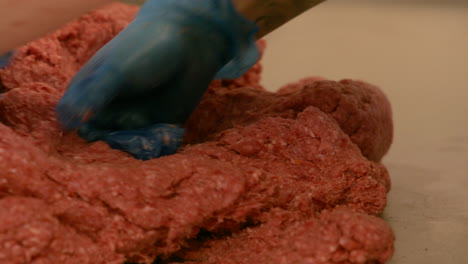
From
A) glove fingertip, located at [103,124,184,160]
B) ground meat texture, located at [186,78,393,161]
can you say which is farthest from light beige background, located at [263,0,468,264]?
glove fingertip, located at [103,124,184,160]

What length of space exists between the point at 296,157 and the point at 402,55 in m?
1.65

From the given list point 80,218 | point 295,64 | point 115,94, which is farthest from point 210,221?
point 295,64

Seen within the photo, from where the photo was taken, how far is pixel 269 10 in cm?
115

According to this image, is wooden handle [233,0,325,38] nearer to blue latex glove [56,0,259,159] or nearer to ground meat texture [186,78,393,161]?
blue latex glove [56,0,259,159]

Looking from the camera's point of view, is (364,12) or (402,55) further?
A: (364,12)

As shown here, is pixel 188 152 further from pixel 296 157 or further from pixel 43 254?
pixel 43 254

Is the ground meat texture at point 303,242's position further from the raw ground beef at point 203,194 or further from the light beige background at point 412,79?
the light beige background at point 412,79

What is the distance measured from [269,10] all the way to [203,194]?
472mm

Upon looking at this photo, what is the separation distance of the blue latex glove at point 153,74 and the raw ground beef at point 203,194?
58 millimetres

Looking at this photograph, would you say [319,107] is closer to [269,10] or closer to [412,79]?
[269,10]

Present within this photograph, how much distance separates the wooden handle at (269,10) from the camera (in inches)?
43.5

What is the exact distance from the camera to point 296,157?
1.07 meters

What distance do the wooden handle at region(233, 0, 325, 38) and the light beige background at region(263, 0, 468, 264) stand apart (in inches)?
20.0

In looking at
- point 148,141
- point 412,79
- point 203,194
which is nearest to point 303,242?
point 203,194
